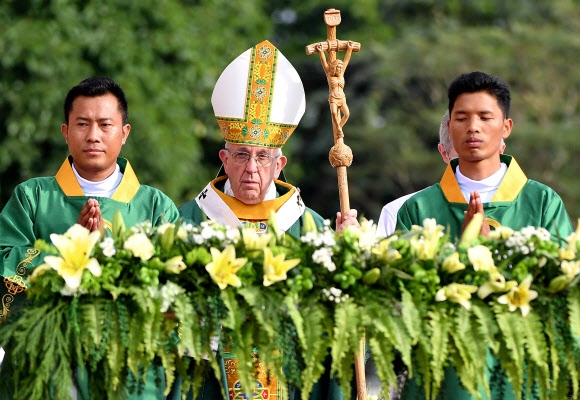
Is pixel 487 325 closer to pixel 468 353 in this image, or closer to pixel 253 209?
pixel 468 353

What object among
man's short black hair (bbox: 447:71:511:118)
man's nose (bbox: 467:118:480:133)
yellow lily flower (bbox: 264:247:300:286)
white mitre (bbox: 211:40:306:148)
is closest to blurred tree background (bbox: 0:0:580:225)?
white mitre (bbox: 211:40:306:148)

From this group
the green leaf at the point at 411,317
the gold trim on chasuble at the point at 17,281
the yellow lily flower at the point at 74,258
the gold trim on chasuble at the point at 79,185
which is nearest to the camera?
the yellow lily flower at the point at 74,258

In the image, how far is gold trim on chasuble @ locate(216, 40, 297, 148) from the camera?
7879mm

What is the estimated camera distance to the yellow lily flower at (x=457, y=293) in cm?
604

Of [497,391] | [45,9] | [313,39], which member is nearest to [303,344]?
[497,391]

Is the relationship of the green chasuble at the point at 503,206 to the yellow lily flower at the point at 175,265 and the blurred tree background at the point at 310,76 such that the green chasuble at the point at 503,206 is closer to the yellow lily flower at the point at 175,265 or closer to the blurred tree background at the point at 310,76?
the yellow lily flower at the point at 175,265

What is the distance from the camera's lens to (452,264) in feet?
19.9

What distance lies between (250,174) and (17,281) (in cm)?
118

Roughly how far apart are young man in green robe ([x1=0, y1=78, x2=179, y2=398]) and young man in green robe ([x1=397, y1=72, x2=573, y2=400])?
1168mm

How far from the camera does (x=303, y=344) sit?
235 inches

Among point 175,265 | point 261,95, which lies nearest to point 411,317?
point 175,265

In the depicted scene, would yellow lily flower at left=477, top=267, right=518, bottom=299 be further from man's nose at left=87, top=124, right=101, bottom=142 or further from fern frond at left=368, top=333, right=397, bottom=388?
man's nose at left=87, top=124, right=101, bottom=142

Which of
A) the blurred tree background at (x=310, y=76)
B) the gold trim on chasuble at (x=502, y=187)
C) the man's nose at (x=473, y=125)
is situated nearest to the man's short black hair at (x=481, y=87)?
the man's nose at (x=473, y=125)

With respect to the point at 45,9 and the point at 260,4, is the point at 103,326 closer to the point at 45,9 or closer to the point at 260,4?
the point at 45,9
